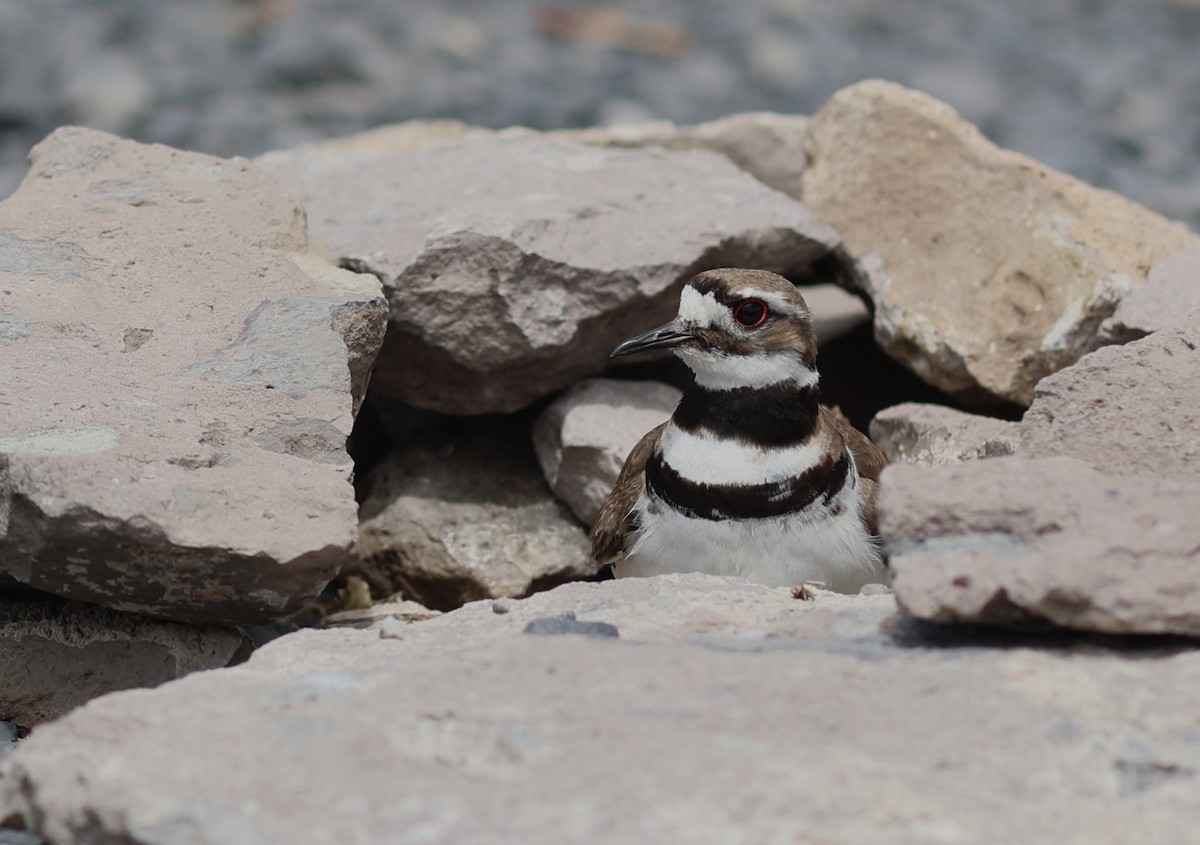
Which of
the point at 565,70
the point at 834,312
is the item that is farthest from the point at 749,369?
the point at 565,70

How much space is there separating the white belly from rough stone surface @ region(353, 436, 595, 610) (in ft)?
2.74

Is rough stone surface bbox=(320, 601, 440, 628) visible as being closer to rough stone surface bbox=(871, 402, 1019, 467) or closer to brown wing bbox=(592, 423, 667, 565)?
brown wing bbox=(592, 423, 667, 565)

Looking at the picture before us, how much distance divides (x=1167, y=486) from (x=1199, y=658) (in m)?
0.40

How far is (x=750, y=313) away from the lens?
4.57 meters

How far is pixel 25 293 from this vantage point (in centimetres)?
442

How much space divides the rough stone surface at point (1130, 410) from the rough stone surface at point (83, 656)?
2242 mm

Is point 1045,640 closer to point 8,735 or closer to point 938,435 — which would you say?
point 938,435

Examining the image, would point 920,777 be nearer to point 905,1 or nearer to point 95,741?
point 95,741

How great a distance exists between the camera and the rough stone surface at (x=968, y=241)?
17.4 feet

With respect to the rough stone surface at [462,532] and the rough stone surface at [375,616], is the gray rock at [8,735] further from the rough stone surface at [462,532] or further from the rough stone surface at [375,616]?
the rough stone surface at [462,532]

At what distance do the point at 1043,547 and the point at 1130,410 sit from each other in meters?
0.98

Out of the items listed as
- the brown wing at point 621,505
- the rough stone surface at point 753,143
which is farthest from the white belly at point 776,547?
the rough stone surface at point 753,143

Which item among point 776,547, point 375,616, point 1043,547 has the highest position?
point 1043,547

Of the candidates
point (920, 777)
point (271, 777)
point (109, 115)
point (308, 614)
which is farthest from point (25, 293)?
point (109, 115)
